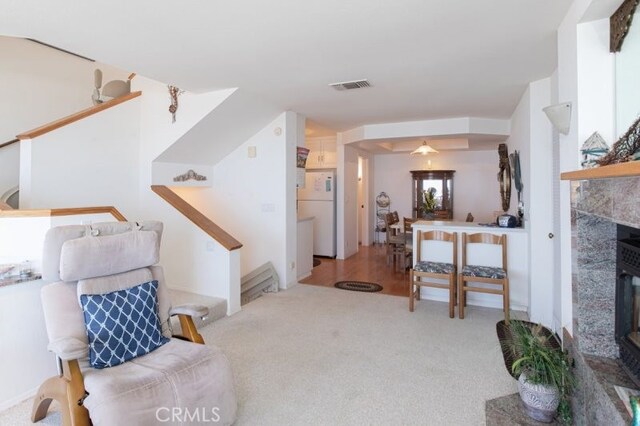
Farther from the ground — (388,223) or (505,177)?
(505,177)

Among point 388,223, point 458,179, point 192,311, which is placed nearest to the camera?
point 192,311

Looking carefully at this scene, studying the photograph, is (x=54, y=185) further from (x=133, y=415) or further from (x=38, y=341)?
(x=133, y=415)

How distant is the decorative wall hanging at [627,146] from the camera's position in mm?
1387

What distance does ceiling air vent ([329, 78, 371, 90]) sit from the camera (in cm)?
349

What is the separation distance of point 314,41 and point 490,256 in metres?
3.13

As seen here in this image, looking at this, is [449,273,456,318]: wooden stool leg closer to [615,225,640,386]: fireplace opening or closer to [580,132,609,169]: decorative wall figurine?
[615,225,640,386]: fireplace opening

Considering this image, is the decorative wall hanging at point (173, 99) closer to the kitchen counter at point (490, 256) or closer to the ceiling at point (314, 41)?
the ceiling at point (314, 41)

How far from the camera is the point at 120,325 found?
6.53 feet

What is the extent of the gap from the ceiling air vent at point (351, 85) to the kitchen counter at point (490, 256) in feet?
6.28

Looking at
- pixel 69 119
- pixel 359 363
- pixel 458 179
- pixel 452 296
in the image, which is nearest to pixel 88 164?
pixel 69 119

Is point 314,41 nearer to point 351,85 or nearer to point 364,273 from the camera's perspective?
point 351,85

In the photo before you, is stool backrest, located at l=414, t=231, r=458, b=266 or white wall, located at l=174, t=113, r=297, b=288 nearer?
stool backrest, located at l=414, t=231, r=458, b=266

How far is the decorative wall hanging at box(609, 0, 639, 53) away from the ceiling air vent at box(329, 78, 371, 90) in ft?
6.44

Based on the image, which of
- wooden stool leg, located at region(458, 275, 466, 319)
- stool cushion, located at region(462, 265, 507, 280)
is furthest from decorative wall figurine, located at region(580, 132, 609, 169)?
wooden stool leg, located at region(458, 275, 466, 319)
